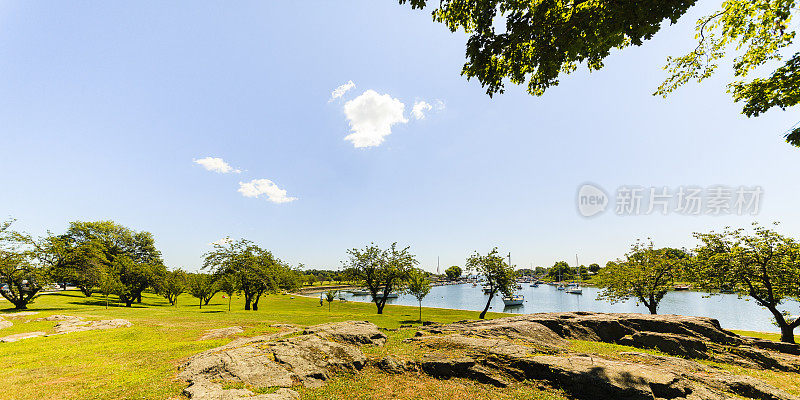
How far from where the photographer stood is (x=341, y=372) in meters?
11.2

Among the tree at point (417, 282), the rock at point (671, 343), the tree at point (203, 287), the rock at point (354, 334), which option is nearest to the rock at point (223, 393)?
the rock at point (354, 334)

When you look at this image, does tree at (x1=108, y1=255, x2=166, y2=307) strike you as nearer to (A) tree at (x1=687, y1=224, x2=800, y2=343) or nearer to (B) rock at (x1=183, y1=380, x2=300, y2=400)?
(B) rock at (x1=183, y1=380, x2=300, y2=400)

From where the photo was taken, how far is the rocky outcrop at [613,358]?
9086 mm

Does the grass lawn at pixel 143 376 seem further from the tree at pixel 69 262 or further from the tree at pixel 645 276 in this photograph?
the tree at pixel 69 262

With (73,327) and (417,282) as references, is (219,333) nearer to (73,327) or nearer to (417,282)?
(73,327)

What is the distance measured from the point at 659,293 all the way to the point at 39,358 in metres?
50.6

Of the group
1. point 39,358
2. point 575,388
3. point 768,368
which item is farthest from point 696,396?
point 39,358

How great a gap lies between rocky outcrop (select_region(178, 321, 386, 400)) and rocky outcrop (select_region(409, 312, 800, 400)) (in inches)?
158

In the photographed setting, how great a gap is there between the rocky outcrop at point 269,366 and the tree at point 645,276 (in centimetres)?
3516

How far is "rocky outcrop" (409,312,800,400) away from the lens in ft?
29.8

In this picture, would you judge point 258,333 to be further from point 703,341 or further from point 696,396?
point 703,341

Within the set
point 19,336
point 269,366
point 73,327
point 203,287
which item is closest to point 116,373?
point 269,366

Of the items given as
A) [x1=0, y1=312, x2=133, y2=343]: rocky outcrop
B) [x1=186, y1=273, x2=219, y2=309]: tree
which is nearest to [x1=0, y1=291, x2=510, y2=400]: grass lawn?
[x1=0, y1=312, x2=133, y2=343]: rocky outcrop

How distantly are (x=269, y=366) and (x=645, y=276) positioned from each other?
39.0 meters
